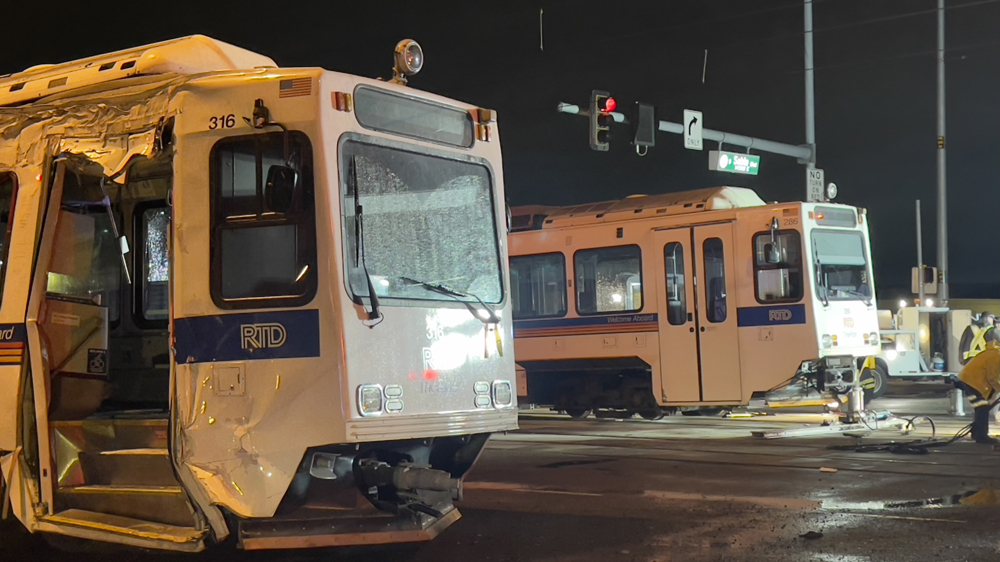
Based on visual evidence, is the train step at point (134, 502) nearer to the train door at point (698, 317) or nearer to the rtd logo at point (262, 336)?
the rtd logo at point (262, 336)

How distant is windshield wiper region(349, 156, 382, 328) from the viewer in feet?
22.1

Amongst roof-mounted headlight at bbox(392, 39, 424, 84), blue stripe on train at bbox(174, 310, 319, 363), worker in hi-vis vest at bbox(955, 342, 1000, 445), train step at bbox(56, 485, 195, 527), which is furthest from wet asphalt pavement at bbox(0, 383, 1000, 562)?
roof-mounted headlight at bbox(392, 39, 424, 84)

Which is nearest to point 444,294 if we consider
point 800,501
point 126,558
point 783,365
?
point 126,558

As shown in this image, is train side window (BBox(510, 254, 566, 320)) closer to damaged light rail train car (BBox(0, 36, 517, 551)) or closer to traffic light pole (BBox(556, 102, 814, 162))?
traffic light pole (BBox(556, 102, 814, 162))

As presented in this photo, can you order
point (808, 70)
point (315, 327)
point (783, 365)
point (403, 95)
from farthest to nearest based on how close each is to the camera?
1. point (808, 70)
2. point (783, 365)
3. point (403, 95)
4. point (315, 327)

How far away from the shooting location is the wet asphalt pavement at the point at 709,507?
7.66 m

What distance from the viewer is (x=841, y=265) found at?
1599 cm

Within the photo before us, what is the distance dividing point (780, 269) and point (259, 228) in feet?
33.8

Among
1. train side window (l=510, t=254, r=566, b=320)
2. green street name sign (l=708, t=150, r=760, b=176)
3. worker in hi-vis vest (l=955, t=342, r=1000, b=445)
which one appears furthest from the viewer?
green street name sign (l=708, t=150, r=760, b=176)

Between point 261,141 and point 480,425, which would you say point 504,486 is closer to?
point 480,425

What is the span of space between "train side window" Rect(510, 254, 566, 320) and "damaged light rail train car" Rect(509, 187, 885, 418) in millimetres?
22

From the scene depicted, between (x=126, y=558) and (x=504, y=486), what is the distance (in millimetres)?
4059

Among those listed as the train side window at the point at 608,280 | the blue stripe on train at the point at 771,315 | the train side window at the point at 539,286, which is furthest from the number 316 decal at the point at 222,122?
the train side window at the point at 539,286

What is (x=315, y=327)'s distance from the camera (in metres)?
6.62
